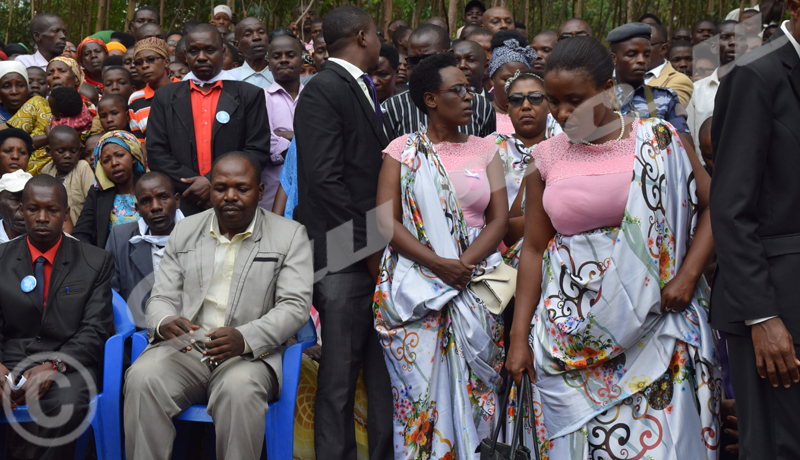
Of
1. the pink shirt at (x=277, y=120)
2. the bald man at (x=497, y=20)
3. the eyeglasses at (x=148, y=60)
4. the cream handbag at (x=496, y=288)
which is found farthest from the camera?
the bald man at (x=497, y=20)

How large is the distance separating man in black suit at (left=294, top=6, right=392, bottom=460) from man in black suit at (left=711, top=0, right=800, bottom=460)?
1.72 meters

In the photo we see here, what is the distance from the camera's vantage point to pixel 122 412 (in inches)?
141

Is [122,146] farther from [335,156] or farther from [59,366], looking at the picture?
[335,156]

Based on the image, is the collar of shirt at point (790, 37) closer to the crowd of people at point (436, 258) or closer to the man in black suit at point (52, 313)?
the crowd of people at point (436, 258)

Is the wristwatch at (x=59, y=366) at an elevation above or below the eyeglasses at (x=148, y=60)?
Answer: below

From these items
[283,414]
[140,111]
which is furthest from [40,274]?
[140,111]

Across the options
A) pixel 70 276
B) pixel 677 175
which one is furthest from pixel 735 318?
pixel 70 276

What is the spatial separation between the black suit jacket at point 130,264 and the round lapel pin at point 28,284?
0.51 metres

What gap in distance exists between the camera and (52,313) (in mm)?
3695

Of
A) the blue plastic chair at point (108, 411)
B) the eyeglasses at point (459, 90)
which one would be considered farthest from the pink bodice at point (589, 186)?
the blue plastic chair at point (108, 411)

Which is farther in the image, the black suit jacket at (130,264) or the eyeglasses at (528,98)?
the black suit jacket at (130,264)

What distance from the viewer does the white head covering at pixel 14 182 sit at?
450 centimetres

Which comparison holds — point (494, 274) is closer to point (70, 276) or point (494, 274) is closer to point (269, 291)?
point (269, 291)

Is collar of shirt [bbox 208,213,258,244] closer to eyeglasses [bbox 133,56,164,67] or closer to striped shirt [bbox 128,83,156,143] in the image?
striped shirt [bbox 128,83,156,143]
